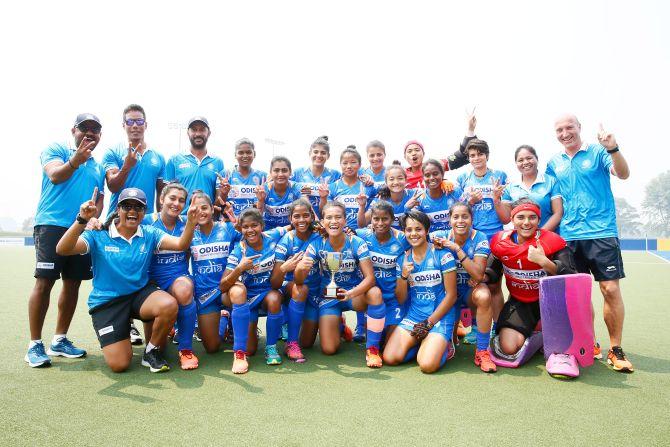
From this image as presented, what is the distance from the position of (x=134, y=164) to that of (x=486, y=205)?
4.36m

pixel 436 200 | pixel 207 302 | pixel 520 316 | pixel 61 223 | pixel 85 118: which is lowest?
pixel 520 316

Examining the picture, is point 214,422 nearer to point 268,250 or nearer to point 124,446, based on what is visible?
point 124,446

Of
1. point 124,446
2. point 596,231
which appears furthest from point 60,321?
point 596,231

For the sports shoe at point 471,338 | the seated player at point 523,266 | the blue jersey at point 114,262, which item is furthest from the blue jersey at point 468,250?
the blue jersey at point 114,262

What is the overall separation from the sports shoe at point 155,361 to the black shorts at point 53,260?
3.86ft

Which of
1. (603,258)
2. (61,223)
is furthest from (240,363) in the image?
(603,258)

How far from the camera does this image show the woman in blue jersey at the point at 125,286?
4.36 meters

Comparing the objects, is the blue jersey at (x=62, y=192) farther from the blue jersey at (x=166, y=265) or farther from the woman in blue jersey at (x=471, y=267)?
the woman in blue jersey at (x=471, y=267)

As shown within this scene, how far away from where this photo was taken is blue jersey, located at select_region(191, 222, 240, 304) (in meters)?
5.09

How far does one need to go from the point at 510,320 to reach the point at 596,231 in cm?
131

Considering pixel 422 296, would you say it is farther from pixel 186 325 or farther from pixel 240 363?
pixel 186 325

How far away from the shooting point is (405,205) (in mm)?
5824

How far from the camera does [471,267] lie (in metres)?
4.71

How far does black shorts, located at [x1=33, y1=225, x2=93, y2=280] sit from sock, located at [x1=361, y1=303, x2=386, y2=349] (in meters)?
3.09
